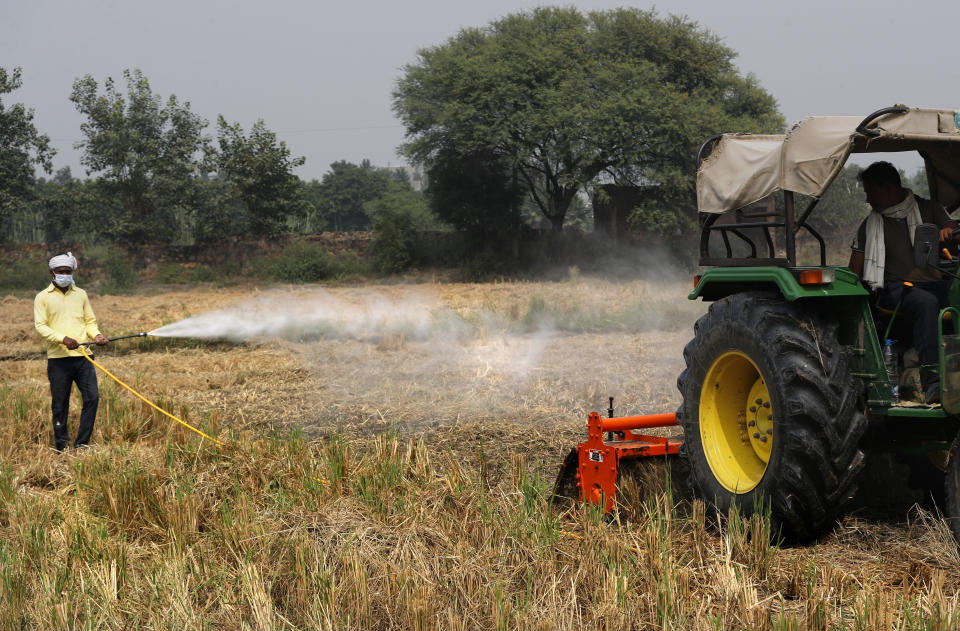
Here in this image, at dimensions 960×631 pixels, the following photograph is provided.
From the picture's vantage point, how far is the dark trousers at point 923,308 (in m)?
4.43

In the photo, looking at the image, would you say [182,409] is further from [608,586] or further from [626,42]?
[626,42]

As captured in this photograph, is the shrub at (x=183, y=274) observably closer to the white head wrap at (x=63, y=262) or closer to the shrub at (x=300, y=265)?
the shrub at (x=300, y=265)

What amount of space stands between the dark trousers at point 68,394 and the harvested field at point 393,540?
21 cm

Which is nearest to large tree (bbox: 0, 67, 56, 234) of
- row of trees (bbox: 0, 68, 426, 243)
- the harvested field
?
row of trees (bbox: 0, 68, 426, 243)

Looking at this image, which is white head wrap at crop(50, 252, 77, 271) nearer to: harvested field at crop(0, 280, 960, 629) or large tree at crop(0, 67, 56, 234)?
harvested field at crop(0, 280, 960, 629)

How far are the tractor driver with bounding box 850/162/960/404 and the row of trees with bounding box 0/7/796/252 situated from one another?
26.0m

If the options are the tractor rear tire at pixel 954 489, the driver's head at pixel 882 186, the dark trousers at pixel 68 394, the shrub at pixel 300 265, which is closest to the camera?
the tractor rear tire at pixel 954 489

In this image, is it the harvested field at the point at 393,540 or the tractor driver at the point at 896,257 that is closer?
the harvested field at the point at 393,540

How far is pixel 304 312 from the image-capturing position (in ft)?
52.0

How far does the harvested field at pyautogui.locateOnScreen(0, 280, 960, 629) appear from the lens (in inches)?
145

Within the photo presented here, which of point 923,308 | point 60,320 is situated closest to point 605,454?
point 923,308

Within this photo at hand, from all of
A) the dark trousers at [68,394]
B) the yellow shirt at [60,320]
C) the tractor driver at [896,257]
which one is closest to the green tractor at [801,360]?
the tractor driver at [896,257]

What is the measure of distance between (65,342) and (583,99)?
85.9ft

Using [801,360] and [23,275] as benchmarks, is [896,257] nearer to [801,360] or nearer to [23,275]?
[801,360]
